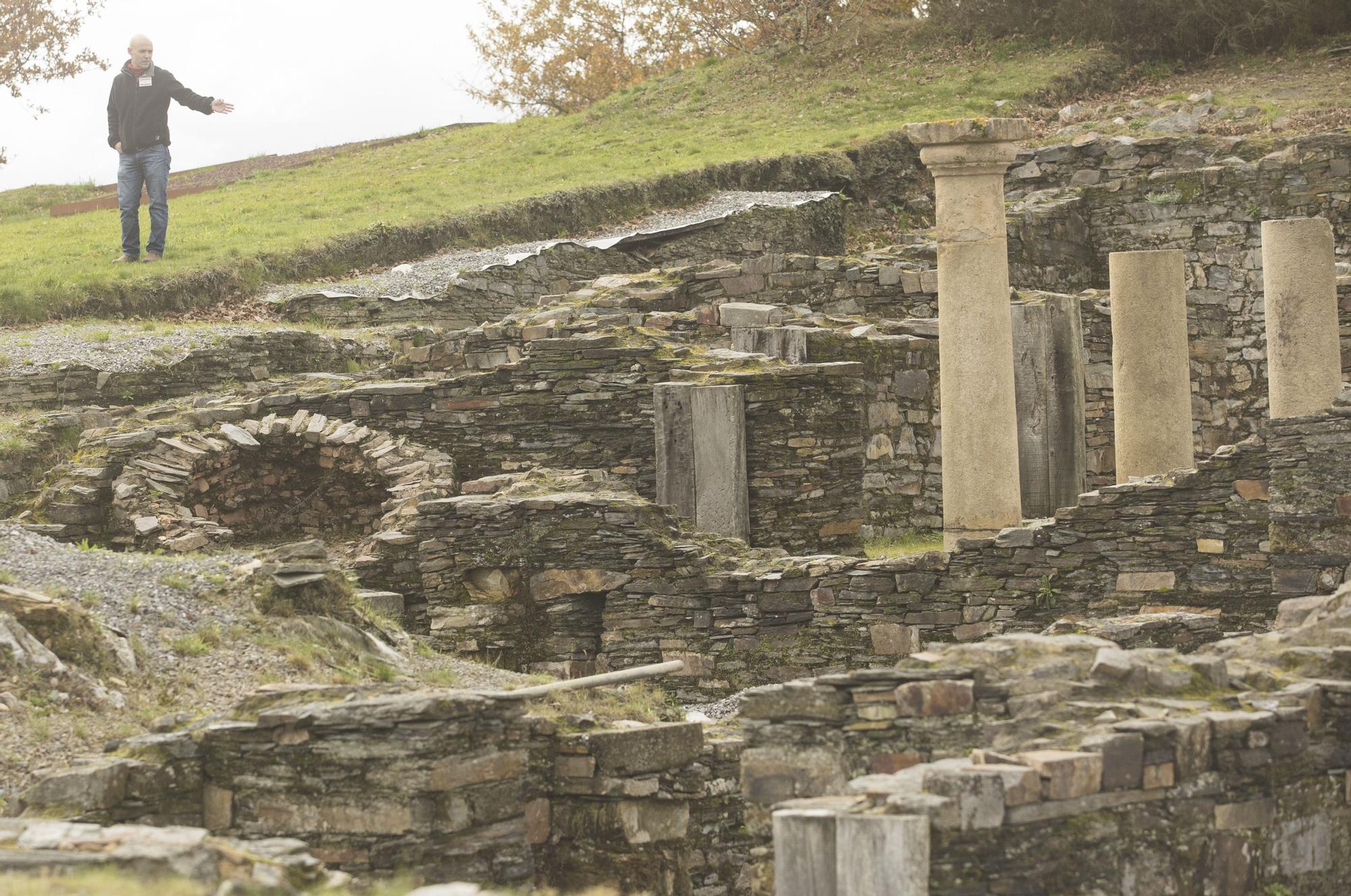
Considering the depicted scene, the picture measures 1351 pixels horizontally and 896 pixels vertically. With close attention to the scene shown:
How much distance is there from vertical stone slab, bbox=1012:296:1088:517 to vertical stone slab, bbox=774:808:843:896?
11.3 metres

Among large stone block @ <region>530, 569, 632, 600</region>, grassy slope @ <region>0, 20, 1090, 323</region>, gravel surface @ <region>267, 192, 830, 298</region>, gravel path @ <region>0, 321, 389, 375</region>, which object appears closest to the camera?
large stone block @ <region>530, 569, 632, 600</region>

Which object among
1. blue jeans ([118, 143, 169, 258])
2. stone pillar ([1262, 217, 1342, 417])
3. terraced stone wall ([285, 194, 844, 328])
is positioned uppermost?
blue jeans ([118, 143, 169, 258])

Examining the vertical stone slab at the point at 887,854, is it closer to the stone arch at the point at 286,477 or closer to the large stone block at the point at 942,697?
the large stone block at the point at 942,697

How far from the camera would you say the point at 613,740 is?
10.3m

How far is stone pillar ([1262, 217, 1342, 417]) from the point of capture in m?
17.8

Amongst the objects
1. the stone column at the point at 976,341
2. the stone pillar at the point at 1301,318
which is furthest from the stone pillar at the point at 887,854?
the stone pillar at the point at 1301,318

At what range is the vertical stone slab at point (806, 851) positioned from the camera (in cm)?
748

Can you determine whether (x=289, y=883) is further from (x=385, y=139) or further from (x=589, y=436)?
(x=385, y=139)

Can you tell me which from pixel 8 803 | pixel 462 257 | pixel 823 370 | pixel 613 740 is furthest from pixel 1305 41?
pixel 8 803

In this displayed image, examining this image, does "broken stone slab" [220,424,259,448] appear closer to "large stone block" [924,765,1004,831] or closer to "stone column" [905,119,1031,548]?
"stone column" [905,119,1031,548]

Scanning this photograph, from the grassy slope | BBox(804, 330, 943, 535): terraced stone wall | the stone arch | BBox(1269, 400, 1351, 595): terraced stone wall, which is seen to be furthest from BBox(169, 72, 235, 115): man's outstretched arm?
BBox(1269, 400, 1351, 595): terraced stone wall

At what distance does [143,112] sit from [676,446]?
372 inches

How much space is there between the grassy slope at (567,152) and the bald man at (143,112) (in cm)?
124

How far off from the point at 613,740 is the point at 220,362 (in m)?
11.7
